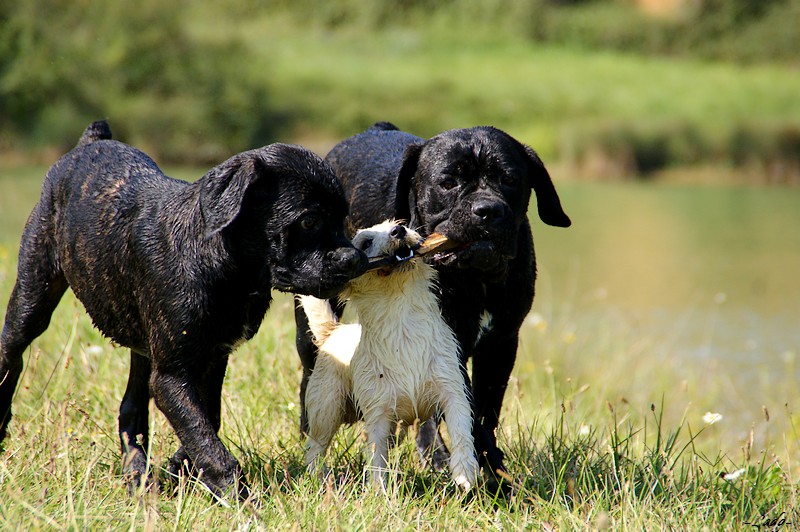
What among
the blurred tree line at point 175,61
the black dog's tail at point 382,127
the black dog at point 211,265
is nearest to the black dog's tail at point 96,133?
the black dog at point 211,265

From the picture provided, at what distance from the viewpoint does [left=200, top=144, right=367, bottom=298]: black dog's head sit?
4.02 metres

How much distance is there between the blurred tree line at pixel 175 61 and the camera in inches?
1220

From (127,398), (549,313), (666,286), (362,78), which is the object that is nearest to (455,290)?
(127,398)

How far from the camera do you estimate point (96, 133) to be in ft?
17.9

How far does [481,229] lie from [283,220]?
96cm

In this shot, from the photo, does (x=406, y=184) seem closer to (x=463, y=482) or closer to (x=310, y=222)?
(x=310, y=222)

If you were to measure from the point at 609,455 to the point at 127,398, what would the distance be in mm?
2465

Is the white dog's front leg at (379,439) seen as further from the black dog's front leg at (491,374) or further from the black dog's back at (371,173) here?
the black dog's back at (371,173)
